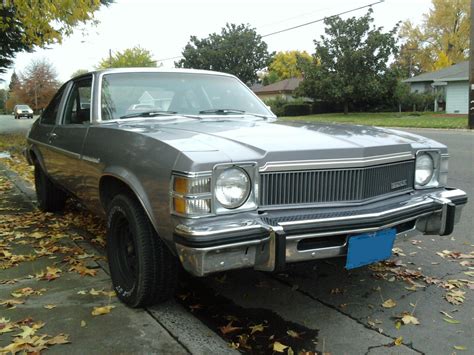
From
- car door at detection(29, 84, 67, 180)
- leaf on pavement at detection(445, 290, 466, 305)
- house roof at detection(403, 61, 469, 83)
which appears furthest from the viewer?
house roof at detection(403, 61, 469, 83)

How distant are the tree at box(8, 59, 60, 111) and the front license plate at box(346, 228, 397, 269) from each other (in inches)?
2643

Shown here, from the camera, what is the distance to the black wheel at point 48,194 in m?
5.55

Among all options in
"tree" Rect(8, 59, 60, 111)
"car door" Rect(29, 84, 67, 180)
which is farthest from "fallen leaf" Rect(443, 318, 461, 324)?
"tree" Rect(8, 59, 60, 111)

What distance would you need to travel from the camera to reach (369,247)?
2.73 metres

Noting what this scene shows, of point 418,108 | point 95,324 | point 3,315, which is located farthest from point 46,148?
point 418,108

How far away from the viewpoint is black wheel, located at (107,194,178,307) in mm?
2836

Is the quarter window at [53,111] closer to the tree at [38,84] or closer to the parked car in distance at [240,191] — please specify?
the parked car in distance at [240,191]

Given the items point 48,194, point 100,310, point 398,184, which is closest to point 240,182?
point 398,184

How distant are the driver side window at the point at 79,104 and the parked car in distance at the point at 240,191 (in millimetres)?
220

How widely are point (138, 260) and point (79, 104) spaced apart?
212 centimetres

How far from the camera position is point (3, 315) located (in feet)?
9.93

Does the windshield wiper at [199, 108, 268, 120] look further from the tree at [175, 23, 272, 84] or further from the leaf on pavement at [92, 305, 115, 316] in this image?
the tree at [175, 23, 272, 84]

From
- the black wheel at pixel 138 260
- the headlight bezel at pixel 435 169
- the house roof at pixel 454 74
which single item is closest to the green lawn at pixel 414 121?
the house roof at pixel 454 74

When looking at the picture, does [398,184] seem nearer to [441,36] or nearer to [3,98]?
[441,36]
